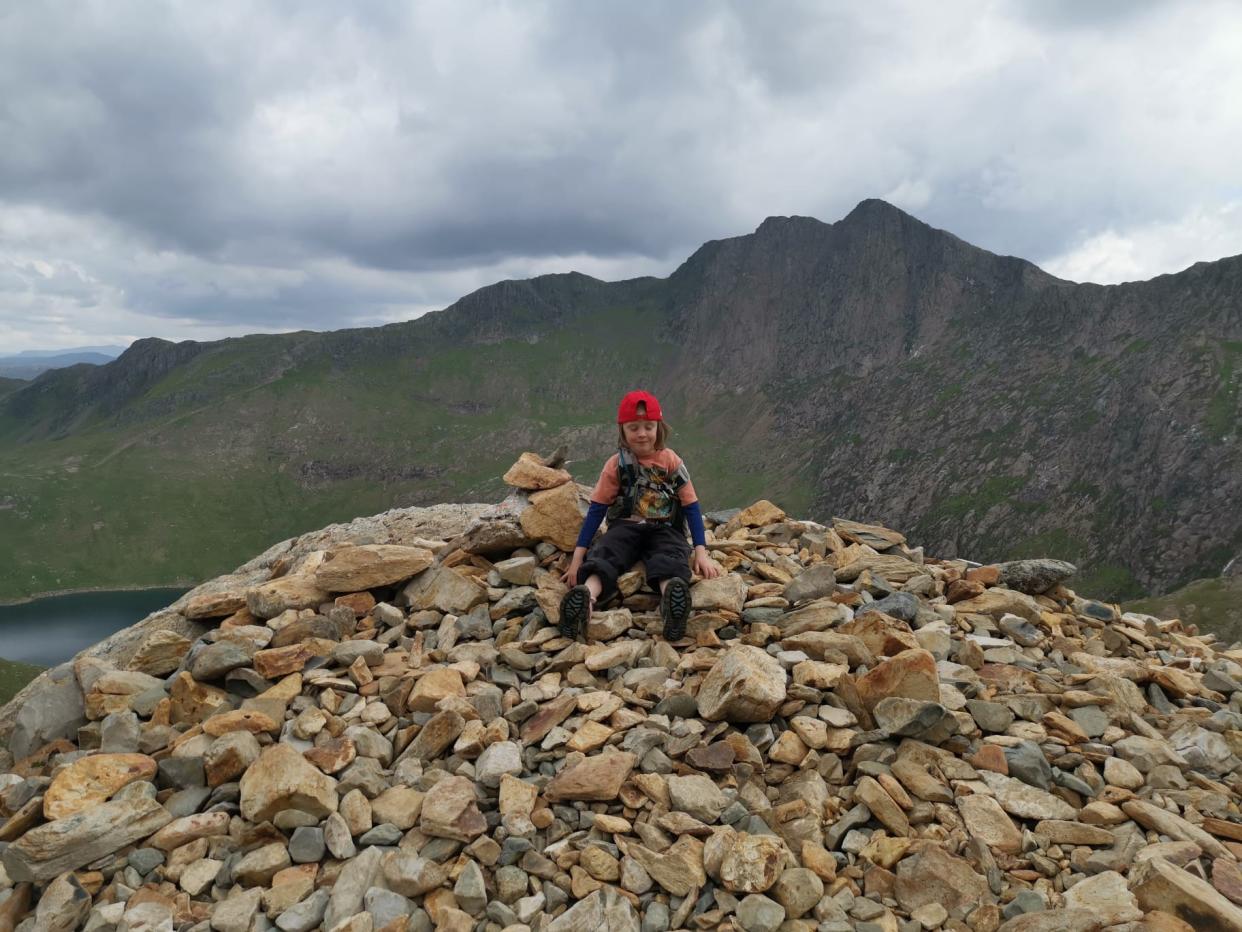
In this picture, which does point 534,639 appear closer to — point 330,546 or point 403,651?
point 403,651

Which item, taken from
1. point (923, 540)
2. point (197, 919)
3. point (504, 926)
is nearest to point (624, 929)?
point (504, 926)

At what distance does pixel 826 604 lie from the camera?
30.9 feet

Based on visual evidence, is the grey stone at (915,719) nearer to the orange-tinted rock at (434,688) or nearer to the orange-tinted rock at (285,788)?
the orange-tinted rock at (434,688)

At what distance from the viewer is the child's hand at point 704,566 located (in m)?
10.1

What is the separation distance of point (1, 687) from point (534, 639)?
3937 inches

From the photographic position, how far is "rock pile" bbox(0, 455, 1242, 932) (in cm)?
559

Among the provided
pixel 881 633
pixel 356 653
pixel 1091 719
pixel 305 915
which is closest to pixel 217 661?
pixel 356 653

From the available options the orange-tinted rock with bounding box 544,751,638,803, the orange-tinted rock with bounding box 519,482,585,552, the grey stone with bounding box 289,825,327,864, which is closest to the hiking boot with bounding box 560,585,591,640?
the orange-tinted rock with bounding box 544,751,638,803

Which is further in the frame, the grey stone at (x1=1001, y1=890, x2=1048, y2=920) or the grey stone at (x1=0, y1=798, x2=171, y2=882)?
the grey stone at (x1=0, y1=798, x2=171, y2=882)

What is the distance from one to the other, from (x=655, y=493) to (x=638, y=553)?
99 centimetres

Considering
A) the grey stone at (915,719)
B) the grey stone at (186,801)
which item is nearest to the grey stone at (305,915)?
the grey stone at (186,801)

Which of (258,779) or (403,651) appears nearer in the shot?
(258,779)

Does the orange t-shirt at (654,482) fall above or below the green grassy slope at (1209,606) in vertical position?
above

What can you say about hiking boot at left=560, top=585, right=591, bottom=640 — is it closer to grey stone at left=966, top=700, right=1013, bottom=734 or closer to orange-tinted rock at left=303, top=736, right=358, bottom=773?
orange-tinted rock at left=303, top=736, right=358, bottom=773
